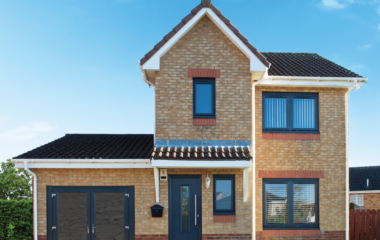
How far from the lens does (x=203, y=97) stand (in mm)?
10242

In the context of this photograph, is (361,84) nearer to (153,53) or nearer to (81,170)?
(153,53)

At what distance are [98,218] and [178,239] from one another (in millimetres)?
2714

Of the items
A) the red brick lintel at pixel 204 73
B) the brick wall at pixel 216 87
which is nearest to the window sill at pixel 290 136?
the brick wall at pixel 216 87

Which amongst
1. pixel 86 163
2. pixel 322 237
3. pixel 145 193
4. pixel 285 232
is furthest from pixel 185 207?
pixel 322 237

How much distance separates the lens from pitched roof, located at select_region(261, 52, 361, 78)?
11.4 meters

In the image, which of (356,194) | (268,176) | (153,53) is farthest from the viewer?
(356,194)

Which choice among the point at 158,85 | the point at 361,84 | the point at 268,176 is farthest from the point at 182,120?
the point at 361,84

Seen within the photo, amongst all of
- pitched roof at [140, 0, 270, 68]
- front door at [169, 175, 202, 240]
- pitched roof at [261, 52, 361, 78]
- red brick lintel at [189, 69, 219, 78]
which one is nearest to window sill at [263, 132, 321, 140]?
pitched roof at [261, 52, 361, 78]

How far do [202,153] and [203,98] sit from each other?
1.95 meters

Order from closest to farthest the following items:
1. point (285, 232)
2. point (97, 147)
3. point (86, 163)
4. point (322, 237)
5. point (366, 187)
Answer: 1. point (86, 163)
2. point (285, 232)
3. point (322, 237)
4. point (97, 147)
5. point (366, 187)

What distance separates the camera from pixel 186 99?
1002 cm

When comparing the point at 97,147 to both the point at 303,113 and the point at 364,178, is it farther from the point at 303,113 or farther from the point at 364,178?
the point at 364,178

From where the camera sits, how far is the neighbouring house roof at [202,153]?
9172 millimetres

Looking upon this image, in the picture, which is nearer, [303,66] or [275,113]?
[275,113]
